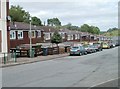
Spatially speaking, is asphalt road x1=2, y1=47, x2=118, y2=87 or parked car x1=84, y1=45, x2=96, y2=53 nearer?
asphalt road x1=2, y1=47, x2=118, y2=87

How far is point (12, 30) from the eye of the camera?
55594mm

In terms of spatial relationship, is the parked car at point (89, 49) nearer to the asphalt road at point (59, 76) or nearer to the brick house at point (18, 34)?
the brick house at point (18, 34)

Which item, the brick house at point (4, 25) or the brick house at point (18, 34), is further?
the brick house at point (18, 34)

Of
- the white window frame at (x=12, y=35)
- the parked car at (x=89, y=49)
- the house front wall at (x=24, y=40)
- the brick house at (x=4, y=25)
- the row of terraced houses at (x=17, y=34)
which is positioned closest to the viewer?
the brick house at (x=4, y=25)

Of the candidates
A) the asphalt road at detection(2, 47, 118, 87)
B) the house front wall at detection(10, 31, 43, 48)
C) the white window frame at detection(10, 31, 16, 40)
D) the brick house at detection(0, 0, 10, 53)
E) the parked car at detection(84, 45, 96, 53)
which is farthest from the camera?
the house front wall at detection(10, 31, 43, 48)

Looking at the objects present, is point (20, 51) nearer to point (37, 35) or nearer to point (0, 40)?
point (0, 40)

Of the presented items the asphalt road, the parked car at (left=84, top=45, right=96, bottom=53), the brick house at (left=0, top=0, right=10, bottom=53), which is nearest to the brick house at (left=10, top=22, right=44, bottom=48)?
the parked car at (left=84, top=45, right=96, bottom=53)

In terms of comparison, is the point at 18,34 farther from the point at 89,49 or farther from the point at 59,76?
the point at 59,76

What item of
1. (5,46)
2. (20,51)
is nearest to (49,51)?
(20,51)

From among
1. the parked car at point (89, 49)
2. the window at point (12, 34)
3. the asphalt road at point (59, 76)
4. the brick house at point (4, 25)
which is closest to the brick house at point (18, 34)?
the window at point (12, 34)

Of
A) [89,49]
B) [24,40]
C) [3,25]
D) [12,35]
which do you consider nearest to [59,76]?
[3,25]

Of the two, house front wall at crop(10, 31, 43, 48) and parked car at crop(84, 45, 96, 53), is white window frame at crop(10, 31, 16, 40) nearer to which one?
house front wall at crop(10, 31, 43, 48)

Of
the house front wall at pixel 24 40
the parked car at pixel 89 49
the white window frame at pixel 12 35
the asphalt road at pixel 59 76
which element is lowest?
the asphalt road at pixel 59 76

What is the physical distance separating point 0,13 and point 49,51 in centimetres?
1401
